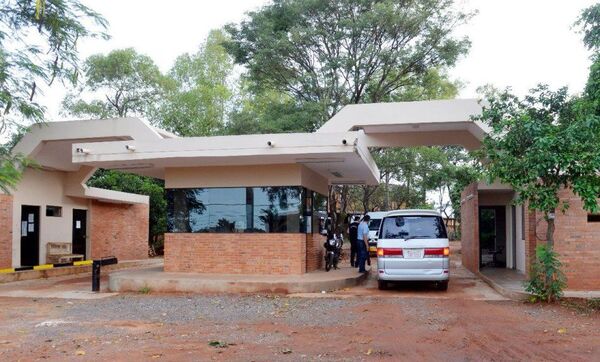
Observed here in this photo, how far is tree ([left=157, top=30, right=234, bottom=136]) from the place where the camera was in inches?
1396

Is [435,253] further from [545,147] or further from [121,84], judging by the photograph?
[121,84]

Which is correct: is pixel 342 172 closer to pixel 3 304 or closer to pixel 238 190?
pixel 238 190

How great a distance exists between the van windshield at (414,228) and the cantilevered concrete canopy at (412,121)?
2.67 metres

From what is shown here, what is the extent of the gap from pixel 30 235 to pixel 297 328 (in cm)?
1367

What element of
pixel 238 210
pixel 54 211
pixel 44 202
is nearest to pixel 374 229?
pixel 238 210

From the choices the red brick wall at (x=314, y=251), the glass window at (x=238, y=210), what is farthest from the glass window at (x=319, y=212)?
the glass window at (x=238, y=210)

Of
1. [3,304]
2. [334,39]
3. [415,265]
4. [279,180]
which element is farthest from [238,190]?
[334,39]

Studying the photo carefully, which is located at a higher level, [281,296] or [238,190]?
Answer: [238,190]

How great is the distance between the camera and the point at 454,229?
145ft

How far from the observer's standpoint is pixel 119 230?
2469 centimetres

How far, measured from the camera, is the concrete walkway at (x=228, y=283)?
1324cm

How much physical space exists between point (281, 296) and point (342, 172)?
6254 millimetres

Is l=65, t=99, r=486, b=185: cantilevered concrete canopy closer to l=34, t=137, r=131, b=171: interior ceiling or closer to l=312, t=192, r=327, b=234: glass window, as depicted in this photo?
l=312, t=192, r=327, b=234: glass window

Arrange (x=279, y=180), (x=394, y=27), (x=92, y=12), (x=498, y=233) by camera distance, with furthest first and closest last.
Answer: (x=394, y=27), (x=498, y=233), (x=92, y=12), (x=279, y=180)
